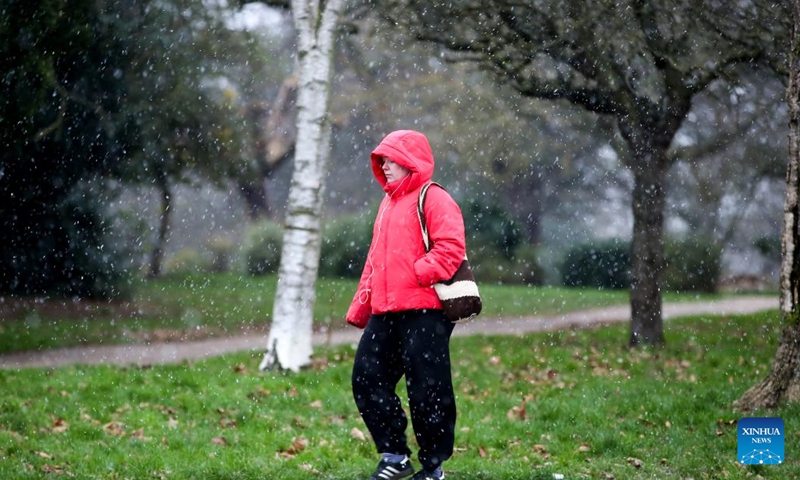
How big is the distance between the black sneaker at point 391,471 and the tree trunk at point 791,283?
13.1 ft

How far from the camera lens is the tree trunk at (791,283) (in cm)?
804

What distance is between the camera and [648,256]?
41.6 feet

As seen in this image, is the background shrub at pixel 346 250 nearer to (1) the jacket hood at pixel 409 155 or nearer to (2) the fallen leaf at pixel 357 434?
(2) the fallen leaf at pixel 357 434

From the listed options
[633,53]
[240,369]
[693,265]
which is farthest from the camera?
[693,265]

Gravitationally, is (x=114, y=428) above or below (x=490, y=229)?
below

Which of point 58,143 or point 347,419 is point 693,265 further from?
point 347,419

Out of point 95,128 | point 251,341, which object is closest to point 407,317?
point 251,341

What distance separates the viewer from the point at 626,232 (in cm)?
2769

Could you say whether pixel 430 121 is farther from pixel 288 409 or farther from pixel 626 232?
pixel 288 409

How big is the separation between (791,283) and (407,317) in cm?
433

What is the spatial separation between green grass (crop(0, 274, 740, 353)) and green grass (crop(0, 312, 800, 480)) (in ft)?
7.95

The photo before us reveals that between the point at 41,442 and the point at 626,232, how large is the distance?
22.8 meters

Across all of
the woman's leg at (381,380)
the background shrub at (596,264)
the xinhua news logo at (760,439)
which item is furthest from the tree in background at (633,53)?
the background shrub at (596,264)

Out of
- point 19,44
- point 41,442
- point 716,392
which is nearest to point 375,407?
point 41,442
